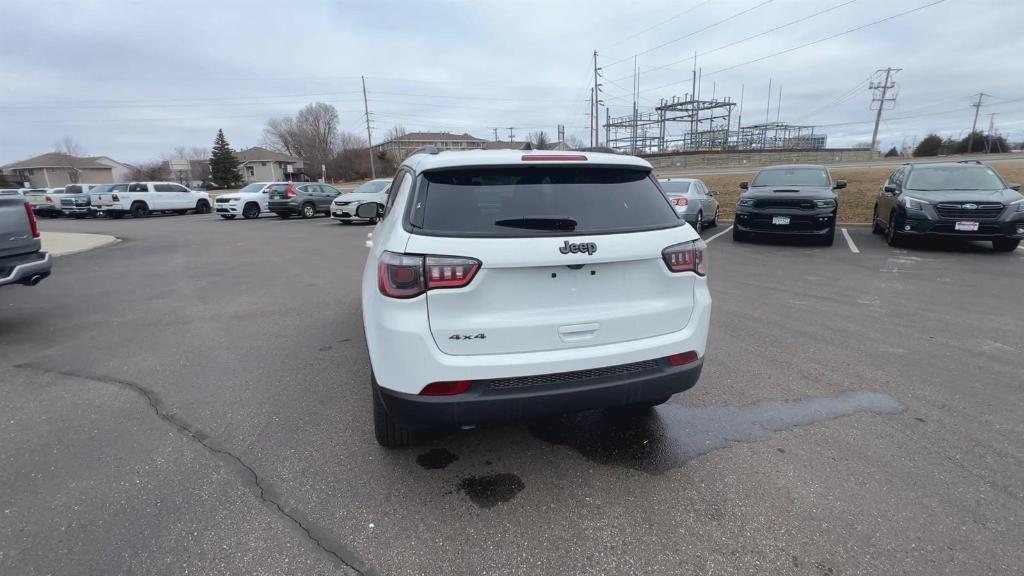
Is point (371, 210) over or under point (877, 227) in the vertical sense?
over

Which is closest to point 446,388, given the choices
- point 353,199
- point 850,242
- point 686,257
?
point 686,257

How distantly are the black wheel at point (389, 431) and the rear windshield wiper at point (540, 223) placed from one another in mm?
1268

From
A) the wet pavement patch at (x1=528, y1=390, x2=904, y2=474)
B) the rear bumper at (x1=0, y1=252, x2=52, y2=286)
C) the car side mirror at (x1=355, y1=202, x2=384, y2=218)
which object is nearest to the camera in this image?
the wet pavement patch at (x1=528, y1=390, x2=904, y2=474)

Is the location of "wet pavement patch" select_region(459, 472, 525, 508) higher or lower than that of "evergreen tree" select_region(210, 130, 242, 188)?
lower

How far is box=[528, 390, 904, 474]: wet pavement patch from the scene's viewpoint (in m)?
3.06

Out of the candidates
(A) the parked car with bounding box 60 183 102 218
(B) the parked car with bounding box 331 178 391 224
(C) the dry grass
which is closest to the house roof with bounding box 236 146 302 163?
(A) the parked car with bounding box 60 183 102 218

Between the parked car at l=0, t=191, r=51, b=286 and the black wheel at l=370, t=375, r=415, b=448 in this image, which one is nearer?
the black wheel at l=370, t=375, r=415, b=448

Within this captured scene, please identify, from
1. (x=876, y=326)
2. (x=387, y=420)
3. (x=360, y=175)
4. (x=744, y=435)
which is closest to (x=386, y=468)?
(x=387, y=420)

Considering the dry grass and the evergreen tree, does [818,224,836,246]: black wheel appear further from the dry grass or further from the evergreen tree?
the evergreen tree

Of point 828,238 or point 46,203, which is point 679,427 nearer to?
point 828,238

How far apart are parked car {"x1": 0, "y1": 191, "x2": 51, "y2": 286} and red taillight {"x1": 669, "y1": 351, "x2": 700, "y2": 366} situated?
6.76 metres

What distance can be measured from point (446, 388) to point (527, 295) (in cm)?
59

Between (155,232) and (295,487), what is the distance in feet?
61.6

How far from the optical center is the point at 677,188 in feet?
42.0
